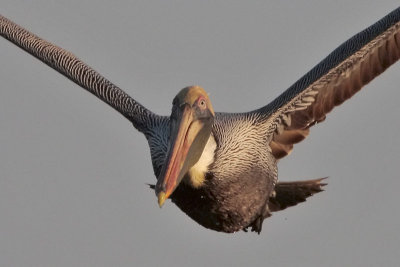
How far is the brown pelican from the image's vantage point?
1216 centimetres

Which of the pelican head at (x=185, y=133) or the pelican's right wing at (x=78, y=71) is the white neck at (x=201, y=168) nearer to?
the pelican head at (x=185, y=133)

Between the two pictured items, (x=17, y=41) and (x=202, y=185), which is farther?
(x=17, y=41)

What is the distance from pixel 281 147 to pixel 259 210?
44.0 inches

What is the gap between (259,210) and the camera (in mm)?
13828

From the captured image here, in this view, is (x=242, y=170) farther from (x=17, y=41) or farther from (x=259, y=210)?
(x=17, y=41)

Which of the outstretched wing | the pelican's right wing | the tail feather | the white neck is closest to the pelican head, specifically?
the white neck

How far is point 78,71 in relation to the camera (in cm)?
1539

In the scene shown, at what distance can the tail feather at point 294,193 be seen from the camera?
1510 cm

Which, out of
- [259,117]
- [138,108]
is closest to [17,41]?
[138,108]

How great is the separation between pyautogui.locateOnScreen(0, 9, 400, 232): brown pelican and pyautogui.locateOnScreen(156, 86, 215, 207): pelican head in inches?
0.4

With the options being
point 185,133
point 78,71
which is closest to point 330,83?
point 185,133

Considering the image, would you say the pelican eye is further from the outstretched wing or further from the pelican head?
the outstretched wing

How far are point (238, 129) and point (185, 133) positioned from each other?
5.89 feet

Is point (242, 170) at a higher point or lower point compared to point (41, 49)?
lower
